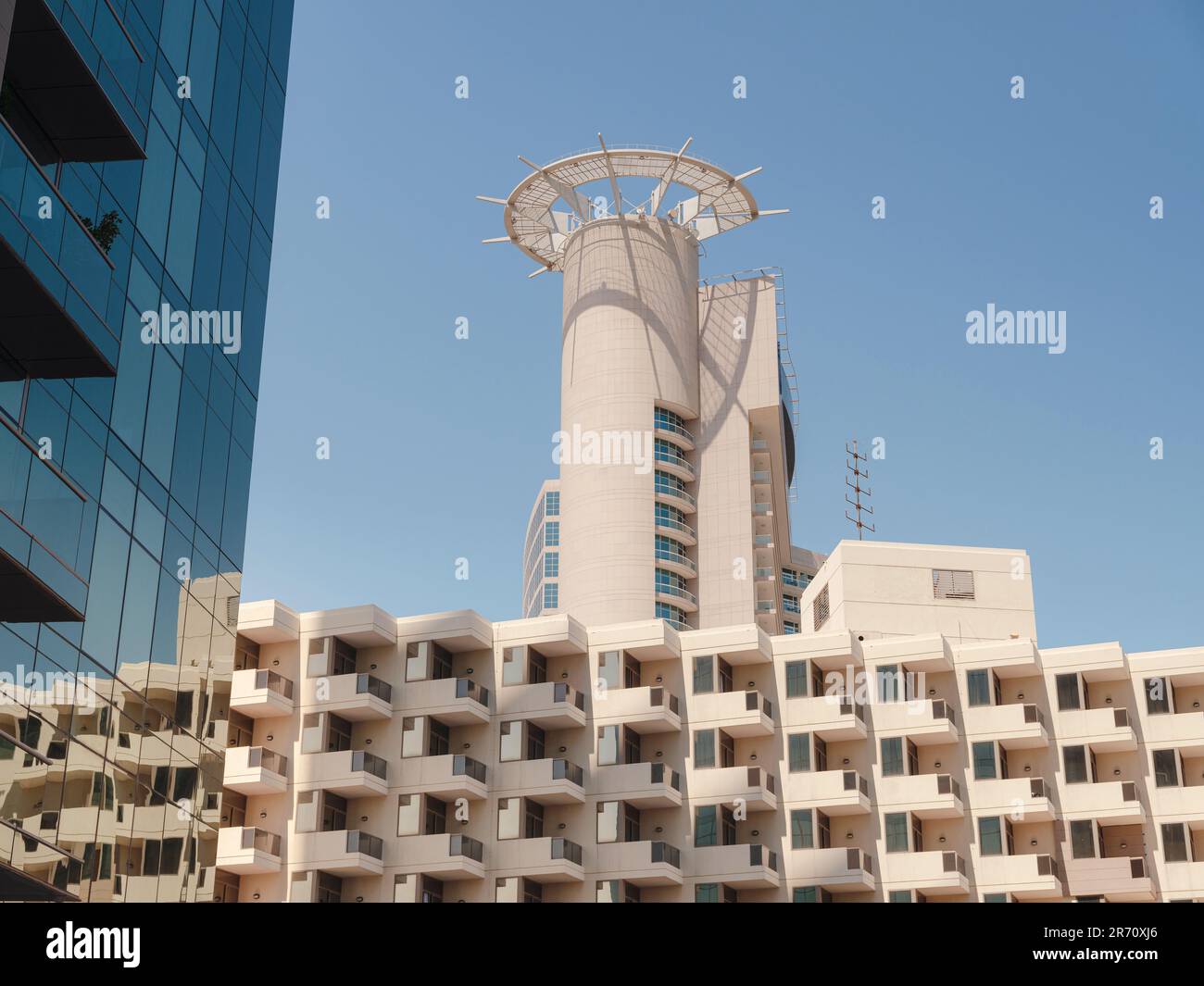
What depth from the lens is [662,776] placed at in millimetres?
65188

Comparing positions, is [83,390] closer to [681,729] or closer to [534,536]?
[681,729]

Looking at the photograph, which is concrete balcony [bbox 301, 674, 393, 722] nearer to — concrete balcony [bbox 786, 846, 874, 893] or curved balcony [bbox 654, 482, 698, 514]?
concrete balcony [bbox 786, 846, 874, 893]

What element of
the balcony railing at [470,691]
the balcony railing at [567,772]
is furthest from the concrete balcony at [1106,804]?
the balcony railing at [470,691]

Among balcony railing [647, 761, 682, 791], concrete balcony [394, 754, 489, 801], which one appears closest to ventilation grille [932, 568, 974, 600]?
balcony railing [647, 761, 682, 791]

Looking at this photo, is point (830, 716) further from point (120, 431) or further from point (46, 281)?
point (46, 281)

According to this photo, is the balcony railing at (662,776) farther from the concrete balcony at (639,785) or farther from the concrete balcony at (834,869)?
the concrete balcony at (834,869)

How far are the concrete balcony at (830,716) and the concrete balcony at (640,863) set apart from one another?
335 inches

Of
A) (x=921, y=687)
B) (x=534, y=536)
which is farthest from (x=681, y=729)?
(x=534, y=536)

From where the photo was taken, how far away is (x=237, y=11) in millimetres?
39156

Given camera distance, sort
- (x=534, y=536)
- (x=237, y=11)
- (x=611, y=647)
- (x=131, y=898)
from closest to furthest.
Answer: (x=131, y=898), (x=237, y=11), (x=611, y=647), (x=534, y=536)

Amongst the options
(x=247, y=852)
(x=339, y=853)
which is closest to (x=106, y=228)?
(x=247, y=852)

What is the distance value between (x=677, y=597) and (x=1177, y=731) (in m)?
44.9

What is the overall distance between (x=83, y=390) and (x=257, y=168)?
12.7m

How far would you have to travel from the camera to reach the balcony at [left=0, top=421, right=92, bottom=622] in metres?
25.5
